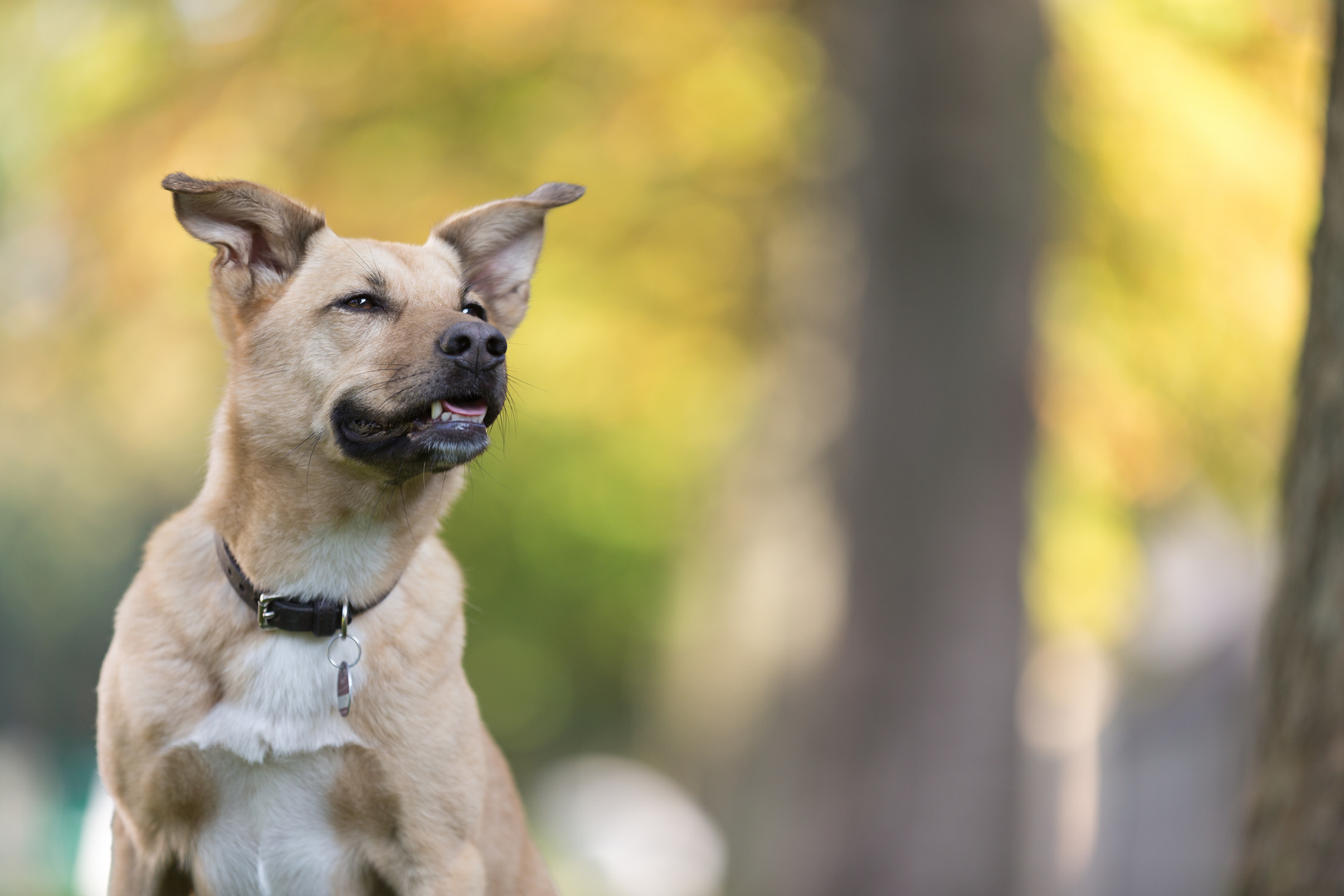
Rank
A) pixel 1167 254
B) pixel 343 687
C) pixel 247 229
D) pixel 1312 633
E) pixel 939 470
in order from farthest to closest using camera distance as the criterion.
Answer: pixel 1167 254 < pixel 939 470 < pixel 1312 633 < pixel 247 229 < pixel 343 687

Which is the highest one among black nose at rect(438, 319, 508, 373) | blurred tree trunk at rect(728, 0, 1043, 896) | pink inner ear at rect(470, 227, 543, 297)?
pink inner ear at rect(470, 227, 543, 297)

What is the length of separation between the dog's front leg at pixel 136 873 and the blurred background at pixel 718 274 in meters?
5.27

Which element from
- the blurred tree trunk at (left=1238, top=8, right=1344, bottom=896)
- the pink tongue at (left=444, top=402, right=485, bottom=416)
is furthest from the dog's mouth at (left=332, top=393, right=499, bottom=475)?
the blurred tree trunk at (left=1238, top=8, right=1344, bottom=896)

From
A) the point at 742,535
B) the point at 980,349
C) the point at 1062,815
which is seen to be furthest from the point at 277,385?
the point at 1062,815

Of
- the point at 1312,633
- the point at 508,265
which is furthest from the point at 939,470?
the point at 508,265

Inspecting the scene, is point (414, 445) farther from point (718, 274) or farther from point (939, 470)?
point (718, 274)

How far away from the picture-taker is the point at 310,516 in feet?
8.93

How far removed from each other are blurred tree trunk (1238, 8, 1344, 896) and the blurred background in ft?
13.9

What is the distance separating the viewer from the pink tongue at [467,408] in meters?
2.63

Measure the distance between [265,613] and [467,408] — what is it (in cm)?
57

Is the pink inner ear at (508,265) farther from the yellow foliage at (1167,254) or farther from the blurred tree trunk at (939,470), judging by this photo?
the yellow foliage at (1167,254)

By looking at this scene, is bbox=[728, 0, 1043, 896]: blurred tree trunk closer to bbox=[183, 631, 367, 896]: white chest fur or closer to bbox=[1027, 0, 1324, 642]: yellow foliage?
bbox=[1027, 0, 1324, 642]: yellow foliage

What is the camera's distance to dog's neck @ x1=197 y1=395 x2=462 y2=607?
267cm

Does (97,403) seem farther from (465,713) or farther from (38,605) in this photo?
(465,713)
